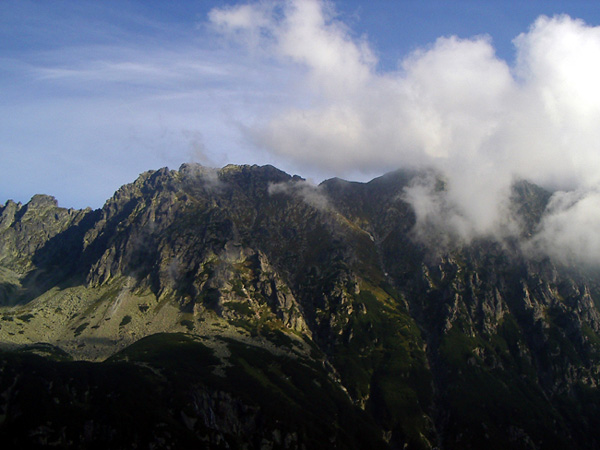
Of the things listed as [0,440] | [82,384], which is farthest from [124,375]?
[0,440]

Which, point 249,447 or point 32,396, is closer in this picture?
point 32,396

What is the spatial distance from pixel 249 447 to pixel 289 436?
18.4 metres

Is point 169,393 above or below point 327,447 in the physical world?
above

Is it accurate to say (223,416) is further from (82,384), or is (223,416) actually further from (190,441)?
(82,384)

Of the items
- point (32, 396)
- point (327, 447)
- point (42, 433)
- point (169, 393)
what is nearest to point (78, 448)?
point (42, 433)

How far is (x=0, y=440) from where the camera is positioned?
424 ft

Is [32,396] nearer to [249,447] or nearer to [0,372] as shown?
[0,372]

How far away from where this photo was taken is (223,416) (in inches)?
7677

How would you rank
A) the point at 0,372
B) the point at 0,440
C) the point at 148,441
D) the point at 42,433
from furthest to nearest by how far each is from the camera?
the point at 0,372 → the point at 148,441 → the point at 42,433 → the point at 0,440

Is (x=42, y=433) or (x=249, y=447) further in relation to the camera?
(x=249, y=447)

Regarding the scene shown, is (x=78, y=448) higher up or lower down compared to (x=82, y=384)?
lower down

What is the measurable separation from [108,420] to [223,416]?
2197 inches

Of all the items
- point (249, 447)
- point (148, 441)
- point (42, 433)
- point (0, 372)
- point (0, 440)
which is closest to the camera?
point (0, 440)

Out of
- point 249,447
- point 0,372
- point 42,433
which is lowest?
point 249,447
